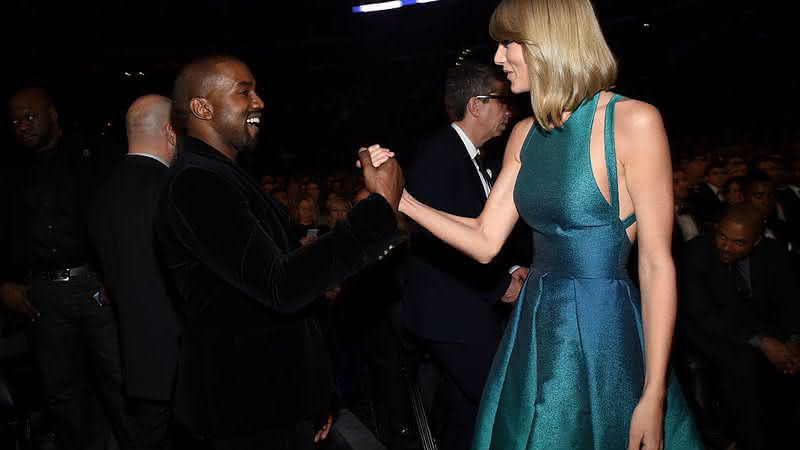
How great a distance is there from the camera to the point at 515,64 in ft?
6.03

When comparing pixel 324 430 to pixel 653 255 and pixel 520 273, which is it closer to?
pixel 653 255

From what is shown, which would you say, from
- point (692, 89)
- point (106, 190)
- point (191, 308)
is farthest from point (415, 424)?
point (692, 89)

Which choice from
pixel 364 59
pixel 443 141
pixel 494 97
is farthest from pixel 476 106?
pixel 364 59

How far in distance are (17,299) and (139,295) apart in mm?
1165

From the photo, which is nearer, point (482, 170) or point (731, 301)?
point (482, 170)

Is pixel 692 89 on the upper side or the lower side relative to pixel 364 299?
lower

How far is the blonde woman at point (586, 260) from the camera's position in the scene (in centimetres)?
161

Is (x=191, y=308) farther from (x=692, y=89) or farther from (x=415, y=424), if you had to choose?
(x=692, y=89)

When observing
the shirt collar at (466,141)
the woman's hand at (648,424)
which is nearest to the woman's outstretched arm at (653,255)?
the woman's hand at (648,424)

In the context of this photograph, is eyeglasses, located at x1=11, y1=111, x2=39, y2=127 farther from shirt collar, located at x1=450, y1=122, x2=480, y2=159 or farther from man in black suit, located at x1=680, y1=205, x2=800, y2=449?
man in black suit, located at x1=680, y1=205, x2=800, y2=449

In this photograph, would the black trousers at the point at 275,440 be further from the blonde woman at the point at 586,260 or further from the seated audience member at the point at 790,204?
the seated audience member at the point at 790,204

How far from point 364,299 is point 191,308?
116 inches

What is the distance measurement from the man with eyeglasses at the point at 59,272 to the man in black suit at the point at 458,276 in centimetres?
162

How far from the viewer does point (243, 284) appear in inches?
64.3
